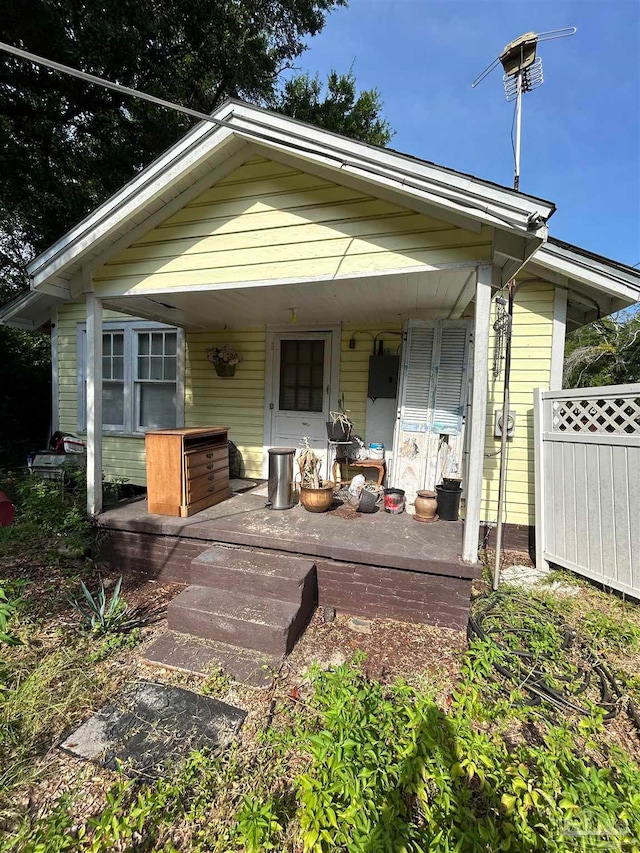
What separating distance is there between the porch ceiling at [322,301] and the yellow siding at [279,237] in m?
0.16

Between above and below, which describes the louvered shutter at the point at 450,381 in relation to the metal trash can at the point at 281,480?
above

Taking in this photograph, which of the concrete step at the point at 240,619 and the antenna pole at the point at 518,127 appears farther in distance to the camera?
the antenna pole at the point at 518,127

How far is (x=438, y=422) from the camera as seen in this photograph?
4484mm

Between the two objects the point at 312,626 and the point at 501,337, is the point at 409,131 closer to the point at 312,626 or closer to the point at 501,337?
the point at 501,337

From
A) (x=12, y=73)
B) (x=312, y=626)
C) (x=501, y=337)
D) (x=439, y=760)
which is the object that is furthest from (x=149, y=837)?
(x=12, y=73)

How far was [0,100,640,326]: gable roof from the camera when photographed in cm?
257

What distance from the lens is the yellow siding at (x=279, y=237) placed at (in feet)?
9.70

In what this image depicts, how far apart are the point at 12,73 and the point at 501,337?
9.75 meters

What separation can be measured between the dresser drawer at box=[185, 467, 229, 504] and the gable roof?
2554 millimetres

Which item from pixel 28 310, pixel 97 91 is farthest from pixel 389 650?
pixel 97 91

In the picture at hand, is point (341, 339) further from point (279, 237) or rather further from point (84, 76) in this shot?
point (84, 76)

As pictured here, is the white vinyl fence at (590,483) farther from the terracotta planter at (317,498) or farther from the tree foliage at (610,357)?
the tree foliage at (610,357)

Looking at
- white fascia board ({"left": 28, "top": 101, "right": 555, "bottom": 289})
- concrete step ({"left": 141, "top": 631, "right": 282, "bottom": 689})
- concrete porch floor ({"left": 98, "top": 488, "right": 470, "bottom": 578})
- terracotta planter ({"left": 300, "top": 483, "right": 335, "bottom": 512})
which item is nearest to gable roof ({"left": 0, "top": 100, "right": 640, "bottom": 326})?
white fascia board ({"left": 28, "top": 101, "right": 555, "bottom": 289})

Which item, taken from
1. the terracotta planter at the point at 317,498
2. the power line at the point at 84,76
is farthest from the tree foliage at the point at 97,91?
the terracotta planter at the point at 317,498
